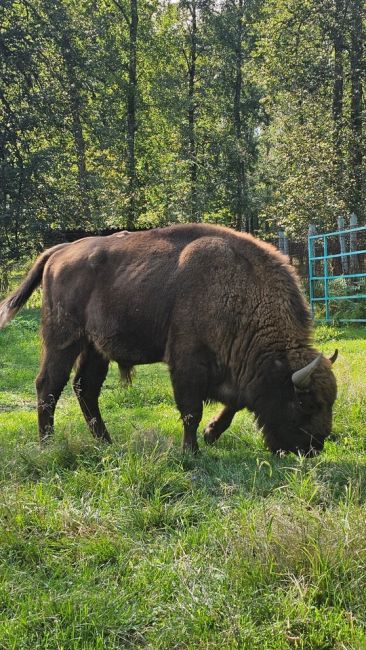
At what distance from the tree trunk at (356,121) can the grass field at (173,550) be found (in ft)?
58.8

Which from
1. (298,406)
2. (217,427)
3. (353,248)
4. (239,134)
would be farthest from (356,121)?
(298,406)

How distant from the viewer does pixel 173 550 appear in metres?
3.25

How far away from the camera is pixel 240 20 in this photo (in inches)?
1228

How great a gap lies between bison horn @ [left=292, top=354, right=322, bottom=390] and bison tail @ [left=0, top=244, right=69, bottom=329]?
312 cm

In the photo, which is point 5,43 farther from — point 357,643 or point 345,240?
point 357,643

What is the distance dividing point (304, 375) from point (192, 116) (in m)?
28.6

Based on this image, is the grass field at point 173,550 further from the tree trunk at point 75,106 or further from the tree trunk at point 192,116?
the tree trunk at point 192,116

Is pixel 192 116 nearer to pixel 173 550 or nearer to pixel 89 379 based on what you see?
pixel 89 379

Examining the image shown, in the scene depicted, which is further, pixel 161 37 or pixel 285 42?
pixel 161 37

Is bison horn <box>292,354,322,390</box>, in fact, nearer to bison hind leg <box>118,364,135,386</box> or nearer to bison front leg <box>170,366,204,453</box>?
bison front leg <box>170,366,204,453</box>

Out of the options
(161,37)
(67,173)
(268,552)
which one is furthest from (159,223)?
(268,552)

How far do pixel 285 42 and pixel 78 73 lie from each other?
8.57m

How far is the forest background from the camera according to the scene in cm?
1653

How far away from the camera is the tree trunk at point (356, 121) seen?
69.8ft
